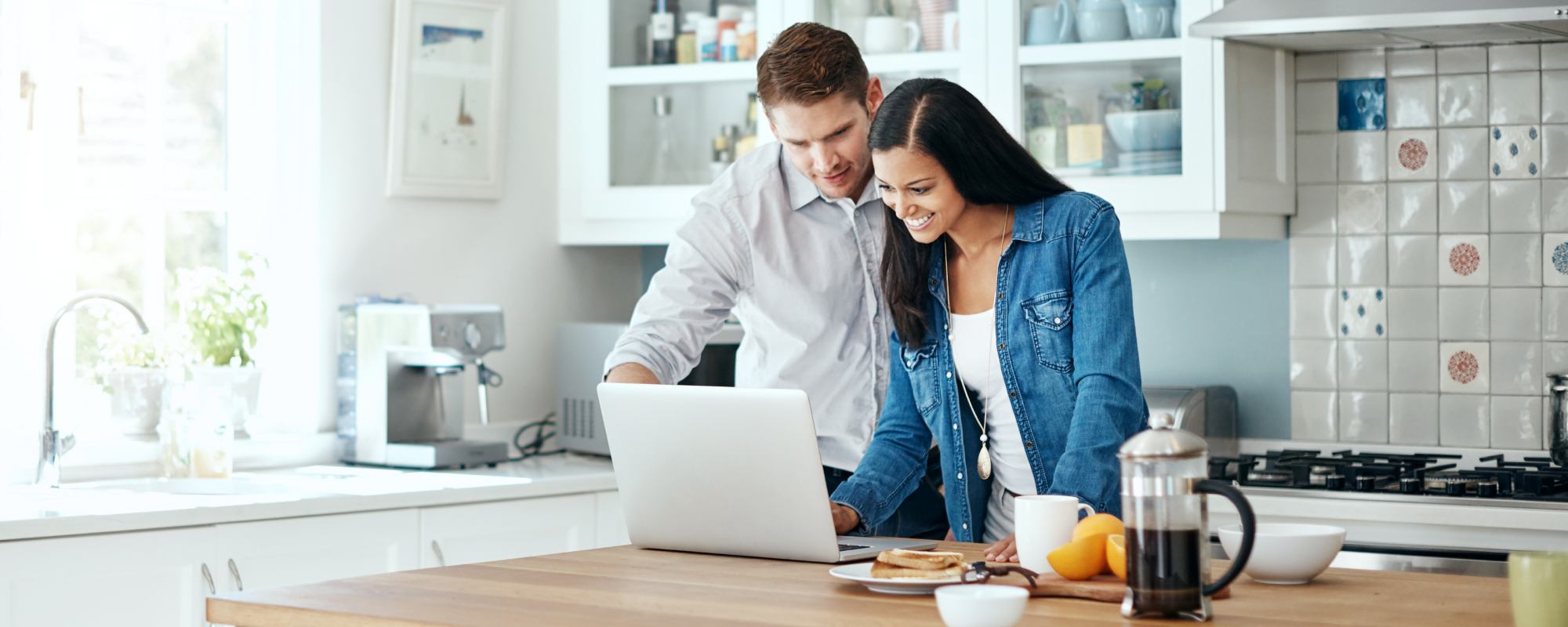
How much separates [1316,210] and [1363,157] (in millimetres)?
143

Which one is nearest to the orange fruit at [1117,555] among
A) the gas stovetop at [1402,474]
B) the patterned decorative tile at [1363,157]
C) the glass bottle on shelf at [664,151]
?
the gas stovetop at [1402,474]

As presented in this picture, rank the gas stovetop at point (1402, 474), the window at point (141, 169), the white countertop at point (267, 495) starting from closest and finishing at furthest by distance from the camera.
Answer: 1. the white countertop at point (267, 495)
2. the gas stovetop at point (1402, 474)
3. the window at point (141, 169)

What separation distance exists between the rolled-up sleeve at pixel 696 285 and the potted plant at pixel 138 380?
1117mm

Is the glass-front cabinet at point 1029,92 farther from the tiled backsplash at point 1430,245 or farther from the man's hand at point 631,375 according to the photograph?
the man's hand at point 631,375

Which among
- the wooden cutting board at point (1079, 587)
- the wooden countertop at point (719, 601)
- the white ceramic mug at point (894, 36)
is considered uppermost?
the white ceramic mug at point (894, 36)

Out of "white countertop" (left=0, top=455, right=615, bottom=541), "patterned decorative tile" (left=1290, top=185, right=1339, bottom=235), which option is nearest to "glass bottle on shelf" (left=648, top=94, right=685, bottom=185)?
"white countertop" (left=0, top=455, right=615, bottom=541)

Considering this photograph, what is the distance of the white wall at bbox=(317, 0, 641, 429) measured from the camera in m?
3.16

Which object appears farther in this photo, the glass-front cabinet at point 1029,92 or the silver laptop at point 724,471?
the glass-front cabinet at point 1029,92

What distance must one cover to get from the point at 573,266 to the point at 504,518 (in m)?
1.04

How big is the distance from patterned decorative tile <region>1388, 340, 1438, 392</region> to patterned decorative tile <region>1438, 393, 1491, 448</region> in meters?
0.05

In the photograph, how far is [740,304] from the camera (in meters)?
2.35

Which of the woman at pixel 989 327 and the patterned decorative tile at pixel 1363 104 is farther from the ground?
the patterned decorative tile at pixel 1363 104

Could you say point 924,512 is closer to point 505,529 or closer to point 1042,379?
point 1042,379

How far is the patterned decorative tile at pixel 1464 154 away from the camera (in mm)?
2990
